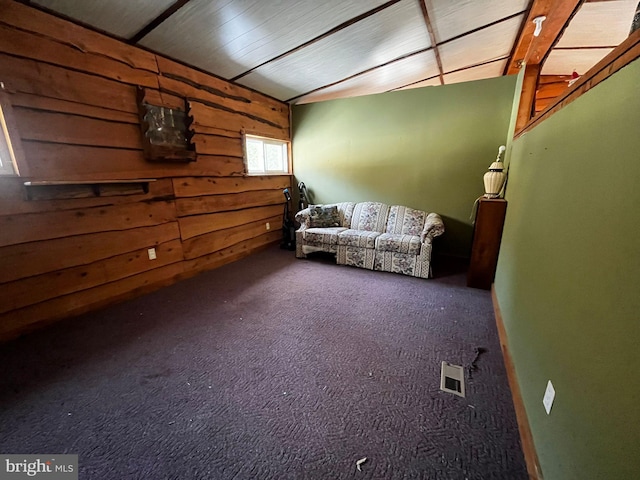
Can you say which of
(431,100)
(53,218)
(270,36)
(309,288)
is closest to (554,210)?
(309,288)

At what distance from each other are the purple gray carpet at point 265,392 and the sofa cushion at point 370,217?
4.89ft

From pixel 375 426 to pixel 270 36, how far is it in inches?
122

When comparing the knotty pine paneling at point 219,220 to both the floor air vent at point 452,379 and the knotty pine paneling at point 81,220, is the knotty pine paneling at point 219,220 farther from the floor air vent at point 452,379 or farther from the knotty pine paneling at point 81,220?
the floor air vent at point 452,379

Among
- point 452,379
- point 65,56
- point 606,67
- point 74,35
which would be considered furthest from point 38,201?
point 606,67

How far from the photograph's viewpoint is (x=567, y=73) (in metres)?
3.63

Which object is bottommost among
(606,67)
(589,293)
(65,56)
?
(589,293)

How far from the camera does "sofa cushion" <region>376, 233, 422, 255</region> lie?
309 centimetres

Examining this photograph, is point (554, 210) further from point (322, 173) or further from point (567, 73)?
point (567, 73)

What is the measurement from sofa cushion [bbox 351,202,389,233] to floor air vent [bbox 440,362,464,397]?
2.29 m

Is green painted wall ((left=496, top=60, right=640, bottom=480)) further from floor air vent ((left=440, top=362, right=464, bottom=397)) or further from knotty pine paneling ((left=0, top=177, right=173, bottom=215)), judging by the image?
knotty pine paneling ((left=0, top=177, right=173, bottom=215))

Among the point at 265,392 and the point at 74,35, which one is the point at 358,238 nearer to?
the point at 265,392

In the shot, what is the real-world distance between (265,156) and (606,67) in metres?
3.97

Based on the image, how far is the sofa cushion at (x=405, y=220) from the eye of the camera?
358cm

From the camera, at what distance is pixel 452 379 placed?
1574mm
